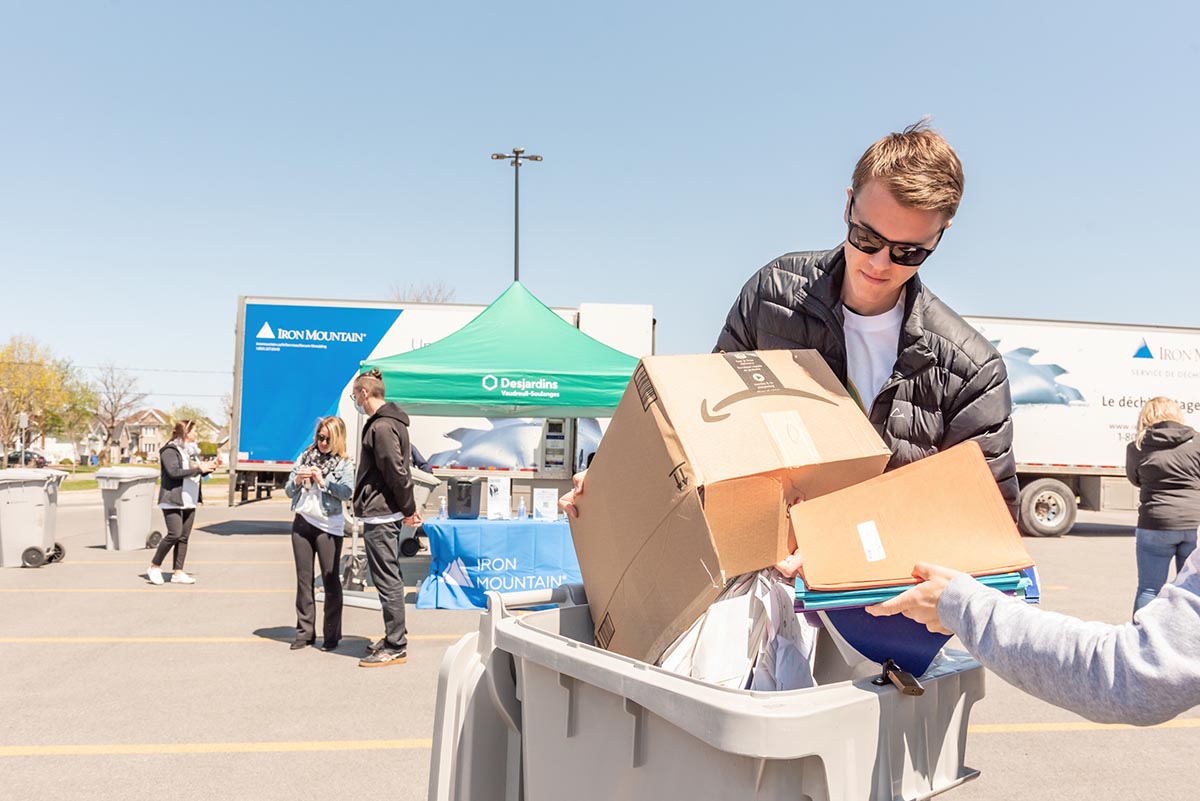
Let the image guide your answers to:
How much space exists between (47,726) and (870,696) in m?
4.62

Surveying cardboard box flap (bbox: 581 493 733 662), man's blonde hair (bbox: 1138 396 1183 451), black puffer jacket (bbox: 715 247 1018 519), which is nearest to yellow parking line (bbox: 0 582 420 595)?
man's blonde hair (bbox: 1138 396 1183 451)

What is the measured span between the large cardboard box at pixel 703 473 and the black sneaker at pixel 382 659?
402 centimetres

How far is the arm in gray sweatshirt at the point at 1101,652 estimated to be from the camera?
3.79 ft

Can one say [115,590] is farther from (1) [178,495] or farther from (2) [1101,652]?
(2) [1101,652]

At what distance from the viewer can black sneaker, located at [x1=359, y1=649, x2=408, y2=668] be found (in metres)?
5.56

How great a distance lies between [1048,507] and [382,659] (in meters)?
12.6

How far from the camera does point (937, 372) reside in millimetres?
2029

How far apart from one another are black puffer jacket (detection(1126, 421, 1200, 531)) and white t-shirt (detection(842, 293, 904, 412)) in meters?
4.58

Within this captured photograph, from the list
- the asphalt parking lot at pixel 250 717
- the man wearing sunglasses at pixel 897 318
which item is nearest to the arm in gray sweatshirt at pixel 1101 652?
the man wearing sunglasses at pixel 897 318

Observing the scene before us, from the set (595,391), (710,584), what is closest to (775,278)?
(710,584)

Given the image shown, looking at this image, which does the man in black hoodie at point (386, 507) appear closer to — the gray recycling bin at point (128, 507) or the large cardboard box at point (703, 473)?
the large cardboard box at point (703, 473)

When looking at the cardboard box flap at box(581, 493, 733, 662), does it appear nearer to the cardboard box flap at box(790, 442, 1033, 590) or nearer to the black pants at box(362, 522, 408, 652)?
the cardboard box flap at box(790, 442, 1033, 590)

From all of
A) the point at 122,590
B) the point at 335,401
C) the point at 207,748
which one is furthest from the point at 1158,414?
the point at 335,401

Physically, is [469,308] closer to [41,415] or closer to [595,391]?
[595,391]
